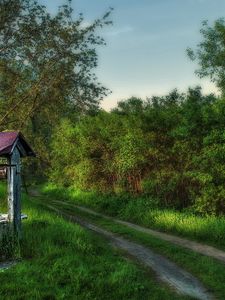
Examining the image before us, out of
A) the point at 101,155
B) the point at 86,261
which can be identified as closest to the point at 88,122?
the point at 101,155

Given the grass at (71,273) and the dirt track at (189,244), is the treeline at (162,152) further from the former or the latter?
the grass at (71,273)

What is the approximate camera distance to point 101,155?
26.7 m

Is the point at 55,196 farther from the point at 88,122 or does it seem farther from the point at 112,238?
the point at 112,238

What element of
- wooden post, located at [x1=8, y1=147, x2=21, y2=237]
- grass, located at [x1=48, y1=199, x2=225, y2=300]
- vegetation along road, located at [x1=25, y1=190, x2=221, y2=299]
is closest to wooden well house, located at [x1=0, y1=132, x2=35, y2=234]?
wooden post, located at [x1=8, y1=147, x2=21, y2=237]

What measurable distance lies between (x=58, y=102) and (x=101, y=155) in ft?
13.7

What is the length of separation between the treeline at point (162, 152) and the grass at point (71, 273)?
207 inches

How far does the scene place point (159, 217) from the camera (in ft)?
57.3

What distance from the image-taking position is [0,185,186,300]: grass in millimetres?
9281

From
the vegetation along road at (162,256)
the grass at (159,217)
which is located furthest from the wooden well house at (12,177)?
the grass at (159,217)

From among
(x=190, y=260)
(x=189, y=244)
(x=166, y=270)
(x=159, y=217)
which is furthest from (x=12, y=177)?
(x=159, y=217)

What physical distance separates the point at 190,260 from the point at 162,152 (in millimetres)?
8121

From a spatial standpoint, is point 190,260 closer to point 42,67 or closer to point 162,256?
point 162,256

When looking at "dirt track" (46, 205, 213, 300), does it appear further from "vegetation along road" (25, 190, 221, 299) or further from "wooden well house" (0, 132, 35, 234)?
"wooden well house" (0, 132, 35, 234)

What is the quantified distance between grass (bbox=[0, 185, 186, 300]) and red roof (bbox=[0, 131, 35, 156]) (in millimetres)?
2166
